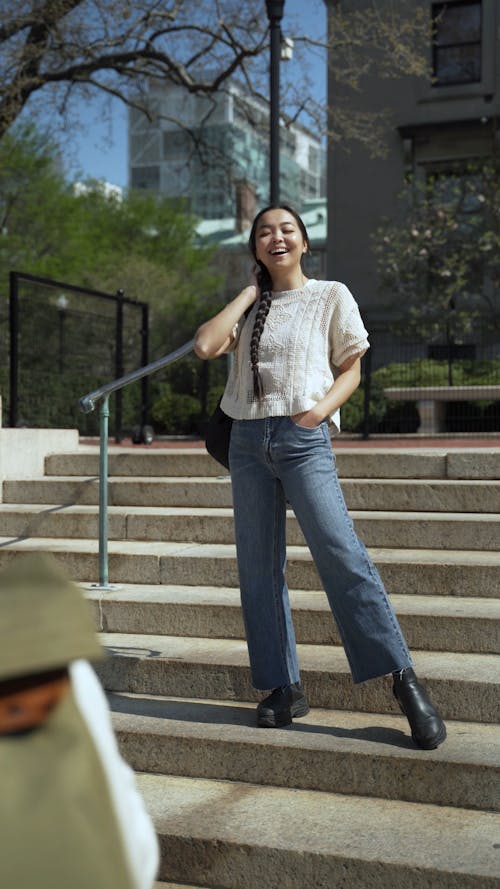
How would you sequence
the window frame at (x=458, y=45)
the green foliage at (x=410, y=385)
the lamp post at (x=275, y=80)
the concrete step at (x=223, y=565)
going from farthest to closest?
the window frame at (x=458, y=45), the green foliage at (x=410, y=385), the lamp post at (x=275, y=80), the concrete step at (x=223, y=565)

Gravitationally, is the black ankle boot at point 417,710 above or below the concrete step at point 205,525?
below

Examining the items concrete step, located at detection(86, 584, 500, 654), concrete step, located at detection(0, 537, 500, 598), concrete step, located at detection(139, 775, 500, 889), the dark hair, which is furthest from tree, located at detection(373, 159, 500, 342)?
concrete step, located at detection(139, 775, 500, 889)

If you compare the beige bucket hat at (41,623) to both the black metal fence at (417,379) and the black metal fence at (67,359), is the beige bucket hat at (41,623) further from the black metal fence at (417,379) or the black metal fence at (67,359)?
the black metal fence at (417,379)

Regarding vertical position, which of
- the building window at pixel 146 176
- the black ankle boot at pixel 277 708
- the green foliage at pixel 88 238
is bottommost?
the black ankle boot at pixel 277 708

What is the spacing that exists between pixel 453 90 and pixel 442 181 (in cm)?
294

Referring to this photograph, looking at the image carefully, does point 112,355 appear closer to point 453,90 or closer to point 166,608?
point 166,608

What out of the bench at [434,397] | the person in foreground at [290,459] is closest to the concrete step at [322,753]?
the person in foreground at [290,459]

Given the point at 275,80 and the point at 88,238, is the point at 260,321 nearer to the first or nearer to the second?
the point at 275,80

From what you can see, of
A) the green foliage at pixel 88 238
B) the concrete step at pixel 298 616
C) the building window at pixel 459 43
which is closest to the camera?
the concrete step at pixel 298 616

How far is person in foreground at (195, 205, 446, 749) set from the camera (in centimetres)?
348

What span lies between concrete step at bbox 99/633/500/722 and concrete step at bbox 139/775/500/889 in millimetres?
542

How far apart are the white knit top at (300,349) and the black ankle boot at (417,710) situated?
0.97 meters

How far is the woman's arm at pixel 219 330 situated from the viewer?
11.8ft

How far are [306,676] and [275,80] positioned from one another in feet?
25.5
